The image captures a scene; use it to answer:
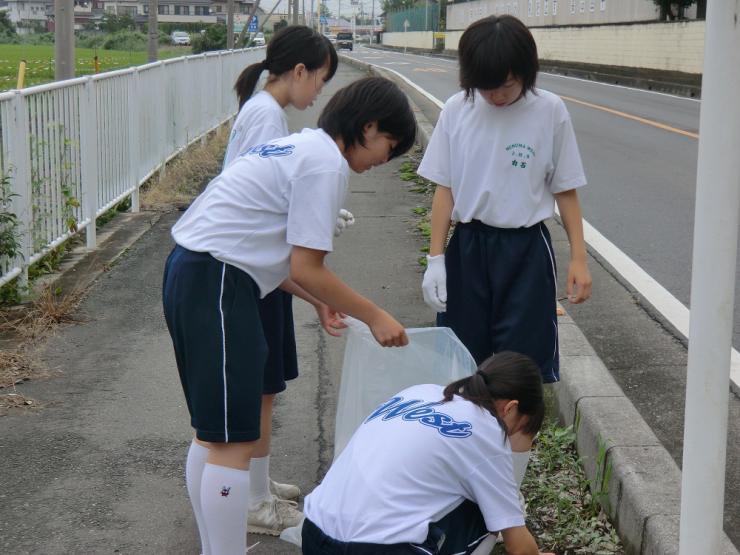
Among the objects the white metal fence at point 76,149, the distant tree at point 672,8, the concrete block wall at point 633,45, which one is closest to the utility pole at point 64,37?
the white metal fence at point 76,149

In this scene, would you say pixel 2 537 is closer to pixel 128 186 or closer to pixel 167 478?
pixel 167 478

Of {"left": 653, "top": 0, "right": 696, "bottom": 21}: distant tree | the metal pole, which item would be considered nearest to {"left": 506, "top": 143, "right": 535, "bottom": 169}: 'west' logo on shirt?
the metal pole

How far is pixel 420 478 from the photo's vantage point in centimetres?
255

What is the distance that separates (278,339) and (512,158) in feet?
3.15

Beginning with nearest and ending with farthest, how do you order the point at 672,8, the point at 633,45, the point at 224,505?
1. the point at 224,505
2. the point at 633,45
3. the point at 672,8

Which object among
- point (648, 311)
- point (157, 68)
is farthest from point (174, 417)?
point (157, 68)

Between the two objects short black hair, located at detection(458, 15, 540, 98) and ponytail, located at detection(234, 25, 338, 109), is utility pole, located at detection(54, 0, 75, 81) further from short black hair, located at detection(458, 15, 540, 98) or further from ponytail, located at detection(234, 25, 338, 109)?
short black hair, located at detection(458, 15, 540, 98)

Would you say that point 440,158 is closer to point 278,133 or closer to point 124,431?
point 278,133

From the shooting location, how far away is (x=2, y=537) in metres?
3.41

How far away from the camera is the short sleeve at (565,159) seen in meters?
3.29

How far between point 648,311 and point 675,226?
3083 mm

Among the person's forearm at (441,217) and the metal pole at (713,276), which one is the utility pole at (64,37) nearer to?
the person's forearm at (441,217)

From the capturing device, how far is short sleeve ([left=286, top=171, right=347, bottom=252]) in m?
2.69

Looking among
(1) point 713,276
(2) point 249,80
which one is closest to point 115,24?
(2) point 249,80
